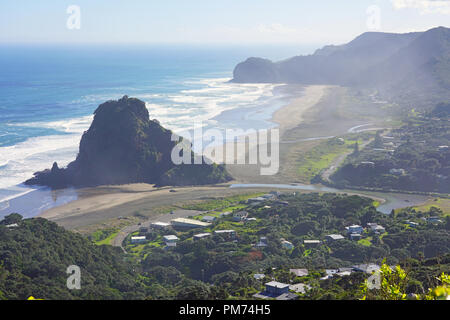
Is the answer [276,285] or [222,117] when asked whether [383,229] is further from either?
[222,117]

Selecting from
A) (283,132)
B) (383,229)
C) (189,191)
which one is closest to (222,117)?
(283,132)

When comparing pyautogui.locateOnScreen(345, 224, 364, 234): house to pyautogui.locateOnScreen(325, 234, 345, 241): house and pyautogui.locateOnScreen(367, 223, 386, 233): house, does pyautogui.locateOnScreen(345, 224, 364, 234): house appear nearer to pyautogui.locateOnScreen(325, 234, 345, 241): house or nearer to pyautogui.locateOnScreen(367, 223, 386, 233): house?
pyautogui.locateOnScreen(367, 223, 386, 233): house

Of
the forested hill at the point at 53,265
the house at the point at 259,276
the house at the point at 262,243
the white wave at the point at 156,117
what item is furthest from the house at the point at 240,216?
the white wave at the point at 156,117

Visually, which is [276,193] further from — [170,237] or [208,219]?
[170,237]

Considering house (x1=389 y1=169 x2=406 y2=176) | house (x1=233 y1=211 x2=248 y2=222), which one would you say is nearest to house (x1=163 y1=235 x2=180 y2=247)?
house (x1=233 y1=211 x2=248 y2=222)

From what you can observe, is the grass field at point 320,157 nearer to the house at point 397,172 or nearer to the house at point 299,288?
the house at point 397,172

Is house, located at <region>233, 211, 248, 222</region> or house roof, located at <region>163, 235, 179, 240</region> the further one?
house, located at <region>233, 211, 248, 222</region>
